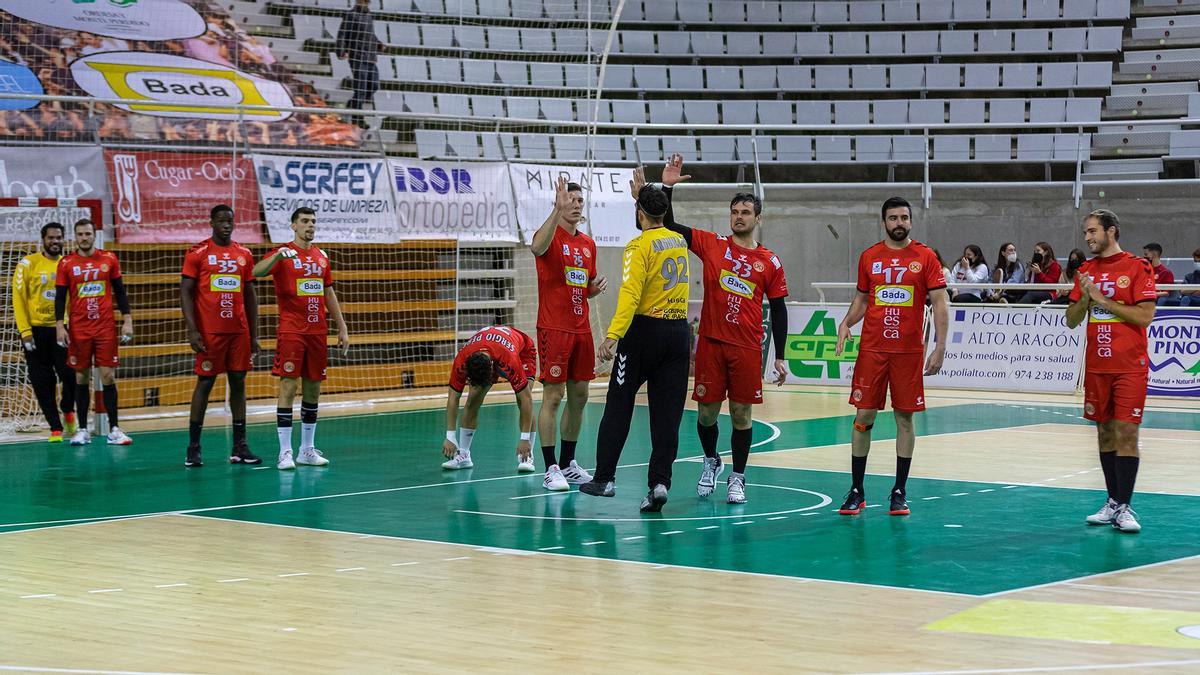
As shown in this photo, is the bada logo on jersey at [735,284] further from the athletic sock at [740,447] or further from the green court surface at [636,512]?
the green court surface at [636,512]

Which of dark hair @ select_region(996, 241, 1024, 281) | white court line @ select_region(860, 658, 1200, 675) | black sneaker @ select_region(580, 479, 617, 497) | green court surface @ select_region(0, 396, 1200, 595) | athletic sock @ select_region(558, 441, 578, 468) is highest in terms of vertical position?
dark hair @ select_region(996, 241, 1024, 281)

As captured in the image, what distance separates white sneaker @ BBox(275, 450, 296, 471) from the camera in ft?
40.6

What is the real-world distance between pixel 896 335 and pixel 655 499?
1995 millimetres

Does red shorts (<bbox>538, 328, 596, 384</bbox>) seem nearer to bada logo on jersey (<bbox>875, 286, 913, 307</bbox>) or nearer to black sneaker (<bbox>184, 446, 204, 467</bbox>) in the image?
bada logo on jersey (<bbox>875, 286, 913, 307</bbox>)

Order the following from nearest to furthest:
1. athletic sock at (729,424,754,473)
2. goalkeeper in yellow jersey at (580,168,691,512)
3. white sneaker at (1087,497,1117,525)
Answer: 1. white sneaker at (1087,497,1117,525)
2. goalkeeper in yellow jersey at (580,168,691,512)
3. athletic sock at (729,424,754,473)

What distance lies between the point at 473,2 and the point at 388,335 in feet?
29.3

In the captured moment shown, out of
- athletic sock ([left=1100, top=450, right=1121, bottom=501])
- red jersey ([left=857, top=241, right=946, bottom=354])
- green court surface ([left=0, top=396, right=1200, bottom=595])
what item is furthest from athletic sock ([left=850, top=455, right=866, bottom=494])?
athletic sock ([left=1100, top=450, right=1121, bottom=501])

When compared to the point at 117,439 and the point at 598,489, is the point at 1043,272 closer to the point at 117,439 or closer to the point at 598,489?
the point at 598,489

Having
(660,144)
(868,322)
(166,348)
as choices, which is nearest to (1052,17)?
(660,144)

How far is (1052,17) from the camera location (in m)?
28.2

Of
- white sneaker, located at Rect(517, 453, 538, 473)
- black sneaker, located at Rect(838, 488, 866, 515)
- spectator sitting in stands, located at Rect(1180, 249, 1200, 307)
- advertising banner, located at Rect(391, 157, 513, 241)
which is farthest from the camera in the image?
spectator sitting in stands, located at Rect(1180, 249, 1200, 307)

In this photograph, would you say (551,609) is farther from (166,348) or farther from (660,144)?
(660,144)

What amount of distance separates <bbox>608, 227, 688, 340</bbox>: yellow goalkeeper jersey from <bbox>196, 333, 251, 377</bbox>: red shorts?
4.80m

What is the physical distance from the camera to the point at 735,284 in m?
10.1
